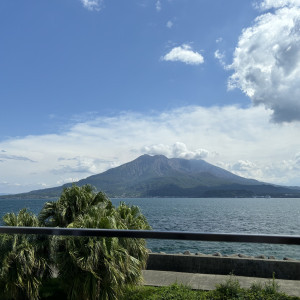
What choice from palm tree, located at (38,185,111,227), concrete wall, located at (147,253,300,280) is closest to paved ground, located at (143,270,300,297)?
concrete wall, located at (147,253,300,280)

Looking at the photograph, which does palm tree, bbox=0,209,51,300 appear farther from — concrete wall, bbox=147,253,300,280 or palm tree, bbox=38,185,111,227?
palm tree, bbox=38,185,111,227

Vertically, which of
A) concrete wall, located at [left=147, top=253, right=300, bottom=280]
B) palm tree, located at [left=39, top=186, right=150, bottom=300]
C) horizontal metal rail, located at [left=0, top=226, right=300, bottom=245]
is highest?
horizontal metal rail, located at [left=0, top=226, right=300, bottom=245]

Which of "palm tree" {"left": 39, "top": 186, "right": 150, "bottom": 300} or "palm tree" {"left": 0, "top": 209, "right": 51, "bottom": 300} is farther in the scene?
"palm tree" {"left": 39, "top": 186, "right": 150, "bottom": 300}

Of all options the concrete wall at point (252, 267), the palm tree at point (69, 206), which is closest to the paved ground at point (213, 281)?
the concrete wall at point (252, 267)

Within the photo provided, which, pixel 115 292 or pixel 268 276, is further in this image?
pixel 115 292

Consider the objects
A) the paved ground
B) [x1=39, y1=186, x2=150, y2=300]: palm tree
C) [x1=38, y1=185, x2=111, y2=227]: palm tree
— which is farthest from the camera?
[x1=38, y1=185, x2=111, y2=227]: palm tree

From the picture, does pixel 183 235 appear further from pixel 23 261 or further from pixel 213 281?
pixel 23 261

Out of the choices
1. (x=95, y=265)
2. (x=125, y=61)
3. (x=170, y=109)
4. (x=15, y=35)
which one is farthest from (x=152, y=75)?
(x=95, y=265)

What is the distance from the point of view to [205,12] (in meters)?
7.68

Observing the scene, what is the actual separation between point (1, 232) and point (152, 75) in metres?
15.8

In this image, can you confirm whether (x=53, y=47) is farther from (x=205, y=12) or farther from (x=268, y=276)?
(x=268, y=276)

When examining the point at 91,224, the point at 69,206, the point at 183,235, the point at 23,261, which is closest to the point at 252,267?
the point at 183,235

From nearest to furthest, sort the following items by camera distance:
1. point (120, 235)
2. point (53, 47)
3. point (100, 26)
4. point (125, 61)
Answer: point (120, 235)
point (100, 26)
point (53, 47)
point (125, 61)

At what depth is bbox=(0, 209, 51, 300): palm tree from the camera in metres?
2.72
